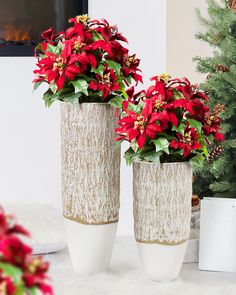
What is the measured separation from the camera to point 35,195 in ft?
10.2

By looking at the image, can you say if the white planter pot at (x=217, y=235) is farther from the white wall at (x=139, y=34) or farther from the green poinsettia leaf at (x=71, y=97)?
the white wall at (x=139, y=34)

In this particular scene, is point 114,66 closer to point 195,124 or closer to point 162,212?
point 195,124

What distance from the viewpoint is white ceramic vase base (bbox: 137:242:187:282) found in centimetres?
125

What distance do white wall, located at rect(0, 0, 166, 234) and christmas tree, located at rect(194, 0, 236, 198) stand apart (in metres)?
1.52

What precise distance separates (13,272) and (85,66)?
0.95 meters

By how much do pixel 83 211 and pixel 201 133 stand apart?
305 millimetres

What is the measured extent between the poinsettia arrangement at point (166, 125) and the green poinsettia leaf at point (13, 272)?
851mm

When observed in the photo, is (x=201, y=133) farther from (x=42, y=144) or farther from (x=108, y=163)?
(x=42, y=144)

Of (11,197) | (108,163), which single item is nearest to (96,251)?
(108,163)

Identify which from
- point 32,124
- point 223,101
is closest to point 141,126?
point 223,101

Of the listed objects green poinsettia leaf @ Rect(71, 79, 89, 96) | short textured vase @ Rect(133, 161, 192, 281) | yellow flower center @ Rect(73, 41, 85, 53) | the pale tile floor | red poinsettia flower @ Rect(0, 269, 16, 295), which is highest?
yellow flower center @ Rect(73, 41, 85, 53)

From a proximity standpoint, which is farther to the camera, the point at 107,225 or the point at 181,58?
the point at 181,58

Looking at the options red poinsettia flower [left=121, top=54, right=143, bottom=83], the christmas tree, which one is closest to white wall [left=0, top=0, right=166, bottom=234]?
the christmas tree

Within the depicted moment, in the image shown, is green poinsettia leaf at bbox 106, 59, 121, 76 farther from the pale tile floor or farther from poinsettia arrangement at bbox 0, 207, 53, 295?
poinsettia arrangement at bbox 0, 207, 53, 295
